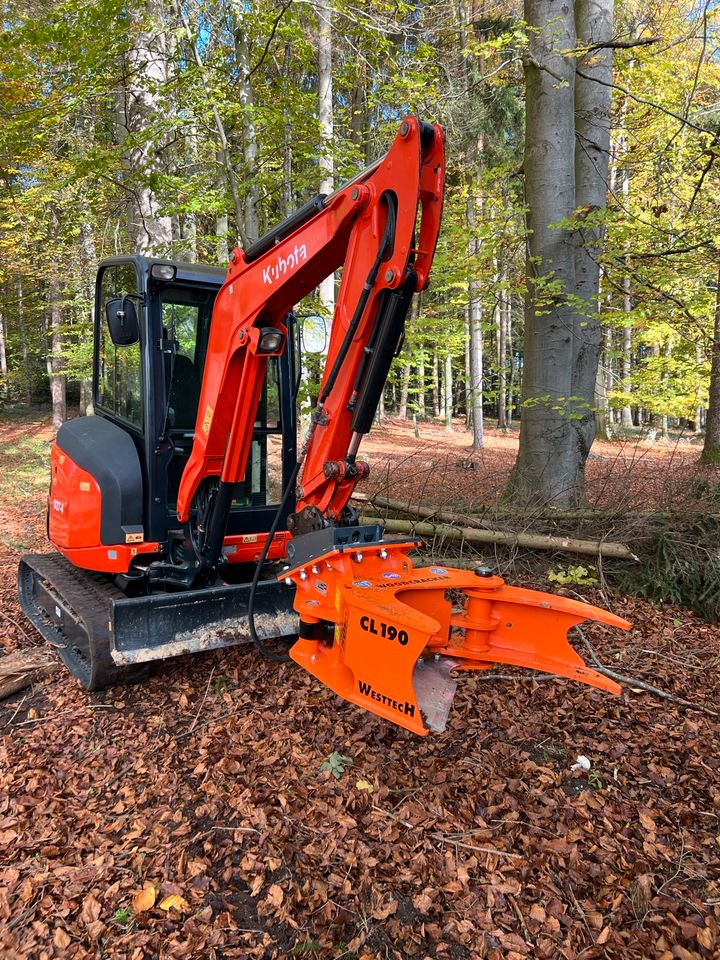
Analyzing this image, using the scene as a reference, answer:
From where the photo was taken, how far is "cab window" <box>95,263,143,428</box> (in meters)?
4.49

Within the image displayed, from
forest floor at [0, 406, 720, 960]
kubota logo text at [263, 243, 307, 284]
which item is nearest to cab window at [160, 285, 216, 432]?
kubota logo text at [263, 243, 307, 284]

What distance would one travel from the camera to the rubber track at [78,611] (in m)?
4.04

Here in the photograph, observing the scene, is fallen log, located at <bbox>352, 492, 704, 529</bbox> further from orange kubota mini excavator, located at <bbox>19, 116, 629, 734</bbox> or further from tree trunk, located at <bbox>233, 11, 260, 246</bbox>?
tree trunk, located at <bbox>233, 11, 260, 246</bbox>

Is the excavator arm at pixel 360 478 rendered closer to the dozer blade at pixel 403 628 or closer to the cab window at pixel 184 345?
the dozer blade at pixel 403 628

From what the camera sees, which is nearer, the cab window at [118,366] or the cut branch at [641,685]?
the cut branch at [641,685]

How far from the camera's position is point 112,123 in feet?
34.2

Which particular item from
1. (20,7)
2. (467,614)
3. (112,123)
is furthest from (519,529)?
(20,7)

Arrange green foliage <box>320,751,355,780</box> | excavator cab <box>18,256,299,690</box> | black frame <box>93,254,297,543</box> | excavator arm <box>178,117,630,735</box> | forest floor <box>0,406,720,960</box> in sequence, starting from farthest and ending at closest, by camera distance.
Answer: black frame <box>93,254,297,543</box>, excavator cab <box>18,256,299,690</box>, green foliage <box>320,751,355,780</box>, excavator arm <box>178,117,630,735</box>, forest floor <box>0,406,720,960</box>

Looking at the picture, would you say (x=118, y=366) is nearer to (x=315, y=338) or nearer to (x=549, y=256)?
(x=315, y=338)

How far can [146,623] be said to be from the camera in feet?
13.2

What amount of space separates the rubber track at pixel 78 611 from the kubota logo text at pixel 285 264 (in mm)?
2329

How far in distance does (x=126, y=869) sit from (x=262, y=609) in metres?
1.82

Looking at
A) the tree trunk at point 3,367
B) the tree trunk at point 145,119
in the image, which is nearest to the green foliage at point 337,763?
the tree trunk at point 145,119

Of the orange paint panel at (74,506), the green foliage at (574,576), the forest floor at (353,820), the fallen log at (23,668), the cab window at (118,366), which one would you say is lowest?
the forest floor at (353,820)
